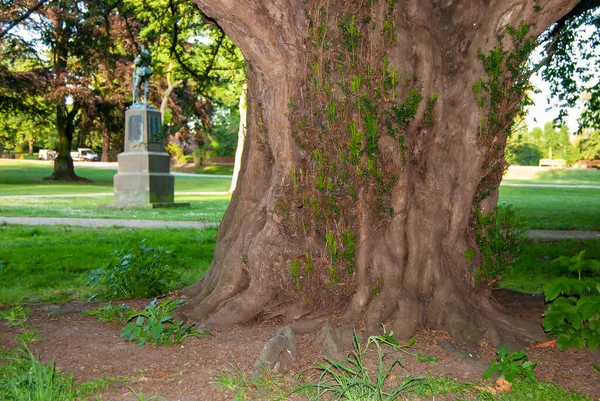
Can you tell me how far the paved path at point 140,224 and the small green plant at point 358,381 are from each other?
32.5ft

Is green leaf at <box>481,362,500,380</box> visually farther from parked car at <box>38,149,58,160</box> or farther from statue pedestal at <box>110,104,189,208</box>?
parked car at <box>38,149,58,160</box>

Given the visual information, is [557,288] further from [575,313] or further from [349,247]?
[349,247]

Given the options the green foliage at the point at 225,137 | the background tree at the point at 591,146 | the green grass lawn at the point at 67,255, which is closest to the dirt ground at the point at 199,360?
the green grass lawn at the point at 67,255

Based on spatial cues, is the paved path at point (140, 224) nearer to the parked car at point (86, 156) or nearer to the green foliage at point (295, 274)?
the green foliage at point (295, 274)

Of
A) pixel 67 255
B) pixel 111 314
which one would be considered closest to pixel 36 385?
pixel 111 314

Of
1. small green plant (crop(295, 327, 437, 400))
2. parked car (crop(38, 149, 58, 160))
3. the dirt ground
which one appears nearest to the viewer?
small green plant (crop(295, 327, 437, 400))

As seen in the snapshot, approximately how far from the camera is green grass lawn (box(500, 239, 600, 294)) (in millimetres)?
7875

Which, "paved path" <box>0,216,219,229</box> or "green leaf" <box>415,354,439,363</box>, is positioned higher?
"green leaf" <box>415,354,439,363</box>

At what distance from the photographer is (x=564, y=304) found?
4492 millimetres

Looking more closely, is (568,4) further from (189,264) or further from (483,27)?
(189,264)

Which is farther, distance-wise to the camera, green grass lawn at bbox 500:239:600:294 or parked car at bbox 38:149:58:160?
parked car at bbox 38:149:58:160

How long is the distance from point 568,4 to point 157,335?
3903 mm

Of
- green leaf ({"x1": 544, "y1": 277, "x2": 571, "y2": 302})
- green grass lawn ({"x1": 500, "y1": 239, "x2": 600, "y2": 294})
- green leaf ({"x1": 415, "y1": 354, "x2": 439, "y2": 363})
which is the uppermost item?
green leaf ({"x1": 544, "y1": 277, "x2": 571, "y2": 302})

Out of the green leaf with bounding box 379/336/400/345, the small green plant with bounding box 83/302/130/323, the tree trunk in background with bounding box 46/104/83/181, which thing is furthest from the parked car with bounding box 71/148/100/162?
the green leaf with bounding box 379/336/400/345
